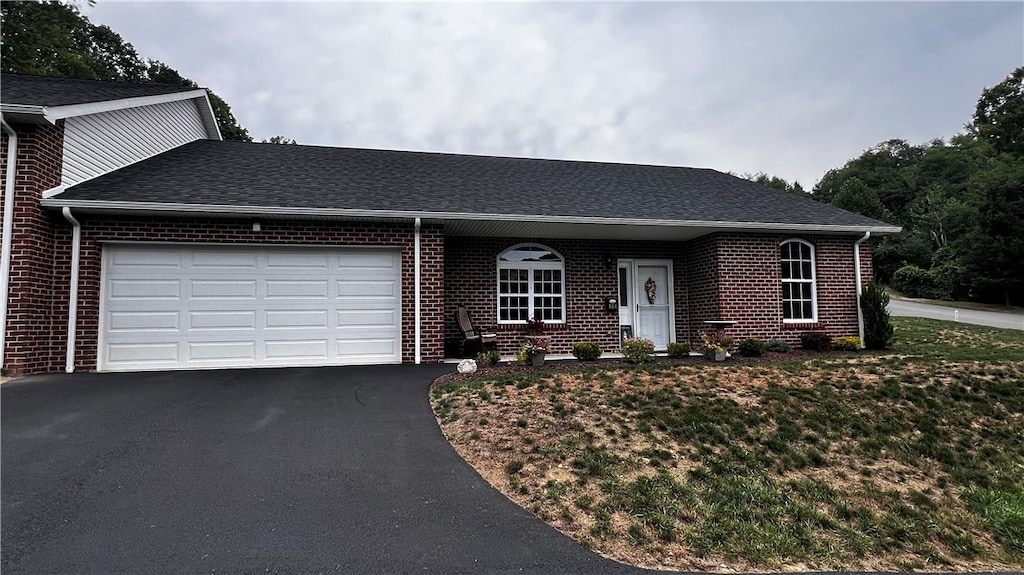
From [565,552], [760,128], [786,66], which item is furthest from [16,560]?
[760,128]

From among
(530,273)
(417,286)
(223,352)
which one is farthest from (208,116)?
(530,273)

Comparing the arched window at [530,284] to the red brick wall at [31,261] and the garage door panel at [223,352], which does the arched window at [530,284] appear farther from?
the red brick wall at [31,261]

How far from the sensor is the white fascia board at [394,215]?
735 centimetres

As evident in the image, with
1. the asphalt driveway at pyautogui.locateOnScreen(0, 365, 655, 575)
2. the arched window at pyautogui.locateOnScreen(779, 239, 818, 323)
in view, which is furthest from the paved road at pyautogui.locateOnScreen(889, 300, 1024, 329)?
the asphalt driveway at pyautogui.locateOnScreen(0, 365, 655, 575)

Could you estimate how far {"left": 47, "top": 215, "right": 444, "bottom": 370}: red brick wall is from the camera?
7.57 meters

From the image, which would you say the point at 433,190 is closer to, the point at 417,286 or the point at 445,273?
the point at 445,273

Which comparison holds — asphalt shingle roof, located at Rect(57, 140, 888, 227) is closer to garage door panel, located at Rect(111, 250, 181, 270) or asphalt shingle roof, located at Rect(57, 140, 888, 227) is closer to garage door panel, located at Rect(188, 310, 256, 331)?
garage door panel, located at Rect(111, 250, 181, 270)

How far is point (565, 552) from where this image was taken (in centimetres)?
297

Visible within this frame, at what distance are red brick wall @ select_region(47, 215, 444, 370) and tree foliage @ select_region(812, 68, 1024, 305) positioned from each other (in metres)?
30.0

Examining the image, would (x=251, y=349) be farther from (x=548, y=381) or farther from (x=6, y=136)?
(x=548, y=381)

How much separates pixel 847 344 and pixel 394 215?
9.32m

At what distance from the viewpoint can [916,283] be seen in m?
31.2

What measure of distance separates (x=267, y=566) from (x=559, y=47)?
12.1 meters

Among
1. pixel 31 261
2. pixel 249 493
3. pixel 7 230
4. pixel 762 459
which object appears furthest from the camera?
pixel 31 261
